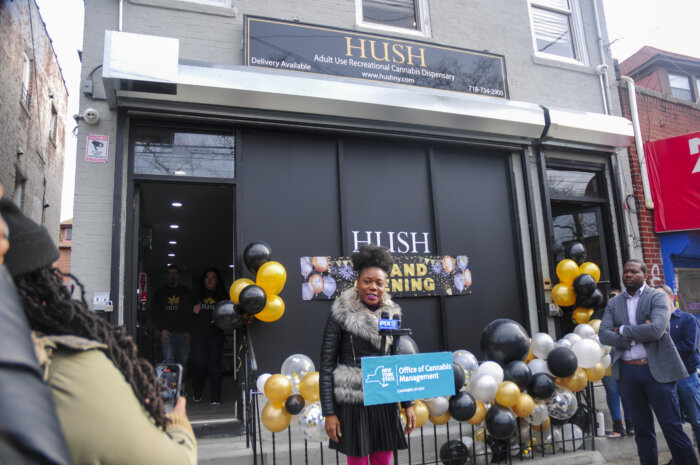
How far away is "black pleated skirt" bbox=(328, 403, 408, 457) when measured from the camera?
314 cm

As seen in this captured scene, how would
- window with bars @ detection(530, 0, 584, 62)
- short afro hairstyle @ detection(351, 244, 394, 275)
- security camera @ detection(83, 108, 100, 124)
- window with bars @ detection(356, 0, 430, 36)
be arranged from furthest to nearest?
window with bars @ detection(530, 0, 584, 62) < window with bars @ detection(356, 0, 430, 36) < security camera @ detection(83, 108, 100, 124) < short afro hairstyle @ detection(351, 244, 394, 275)

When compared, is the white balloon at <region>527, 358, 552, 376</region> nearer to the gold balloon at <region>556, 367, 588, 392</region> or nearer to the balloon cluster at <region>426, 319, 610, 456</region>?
the balloon cluster at <region>426, 319, 610, 456</region>

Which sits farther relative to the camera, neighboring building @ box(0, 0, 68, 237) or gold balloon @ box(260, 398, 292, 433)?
neighboring building @ box(0, 0, 68, 237)

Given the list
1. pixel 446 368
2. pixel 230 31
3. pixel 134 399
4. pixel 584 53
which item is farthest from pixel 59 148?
pixel 134 399

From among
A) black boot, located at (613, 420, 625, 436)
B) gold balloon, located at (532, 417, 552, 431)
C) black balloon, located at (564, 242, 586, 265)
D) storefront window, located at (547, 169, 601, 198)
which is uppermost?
storefront window, located at (547, 169, 601, 198)

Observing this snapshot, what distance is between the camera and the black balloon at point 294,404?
4.25 meters

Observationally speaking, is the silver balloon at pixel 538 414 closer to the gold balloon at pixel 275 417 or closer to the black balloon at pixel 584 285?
the black balloon at pixel 584 285

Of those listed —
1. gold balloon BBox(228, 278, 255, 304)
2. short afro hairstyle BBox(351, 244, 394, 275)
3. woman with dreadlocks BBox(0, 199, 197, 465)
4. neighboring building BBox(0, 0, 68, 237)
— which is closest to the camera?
woman with dreadlocks BBox(0, 199, 197, 465)

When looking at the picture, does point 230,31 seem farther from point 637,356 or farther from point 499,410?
point 637,356

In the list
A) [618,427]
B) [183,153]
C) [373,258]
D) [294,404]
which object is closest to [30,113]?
[183,153]

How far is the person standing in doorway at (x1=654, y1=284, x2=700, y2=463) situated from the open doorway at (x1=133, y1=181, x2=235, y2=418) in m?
5.15

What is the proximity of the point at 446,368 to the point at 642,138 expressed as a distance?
739cm

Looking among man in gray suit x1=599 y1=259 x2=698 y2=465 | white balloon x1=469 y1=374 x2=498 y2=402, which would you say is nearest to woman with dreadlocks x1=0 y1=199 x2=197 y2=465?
white balloon x1=469 y1=374 x2=498 y2=402

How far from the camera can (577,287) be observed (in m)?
6.63
